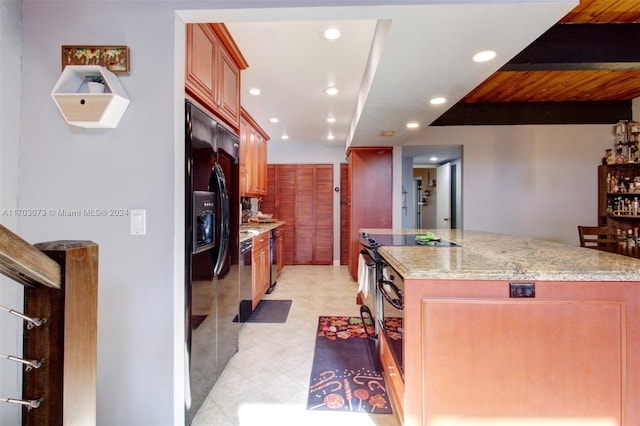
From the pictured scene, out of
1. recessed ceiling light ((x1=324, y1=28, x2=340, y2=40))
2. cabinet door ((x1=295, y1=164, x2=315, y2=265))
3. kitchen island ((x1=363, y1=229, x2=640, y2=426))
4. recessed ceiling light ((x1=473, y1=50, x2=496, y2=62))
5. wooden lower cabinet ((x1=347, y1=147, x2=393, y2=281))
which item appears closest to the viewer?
kitchen island ((x1=363, y1=229, x2=640, y2=426))

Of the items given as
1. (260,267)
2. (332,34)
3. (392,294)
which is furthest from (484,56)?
(260,267)

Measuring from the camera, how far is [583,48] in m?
2.46

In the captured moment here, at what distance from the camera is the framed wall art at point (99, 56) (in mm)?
1450

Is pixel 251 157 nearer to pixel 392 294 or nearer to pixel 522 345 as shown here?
pixel 392 294

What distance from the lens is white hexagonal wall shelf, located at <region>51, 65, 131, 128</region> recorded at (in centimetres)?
137

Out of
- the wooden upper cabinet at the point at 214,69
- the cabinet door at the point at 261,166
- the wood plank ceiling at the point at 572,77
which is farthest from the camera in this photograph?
the cabinet door at the point at 261,166

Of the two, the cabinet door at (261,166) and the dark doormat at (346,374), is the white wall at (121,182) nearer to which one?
the dark doormat at (346,374)

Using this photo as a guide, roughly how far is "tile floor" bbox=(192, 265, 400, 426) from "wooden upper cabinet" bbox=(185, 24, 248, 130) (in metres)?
1.87

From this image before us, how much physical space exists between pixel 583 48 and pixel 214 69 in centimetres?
289

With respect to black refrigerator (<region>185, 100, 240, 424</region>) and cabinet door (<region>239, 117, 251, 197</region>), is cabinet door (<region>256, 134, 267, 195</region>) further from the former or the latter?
black refrigerator (<region>185, 100, 240, 424</region>)

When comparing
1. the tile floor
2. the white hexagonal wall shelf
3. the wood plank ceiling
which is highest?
the wood plank ceiling

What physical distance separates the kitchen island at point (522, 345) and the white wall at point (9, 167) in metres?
1.85

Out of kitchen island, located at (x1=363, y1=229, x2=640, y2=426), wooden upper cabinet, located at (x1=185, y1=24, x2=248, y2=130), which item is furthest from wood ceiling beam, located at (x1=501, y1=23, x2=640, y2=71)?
wooden upper cabinet, located at (x1=185, y1=24, x2=248, y2=130)

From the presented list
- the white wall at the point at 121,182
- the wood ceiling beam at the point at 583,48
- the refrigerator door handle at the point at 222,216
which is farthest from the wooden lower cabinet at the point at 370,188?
the white wall at the point at 121,182
